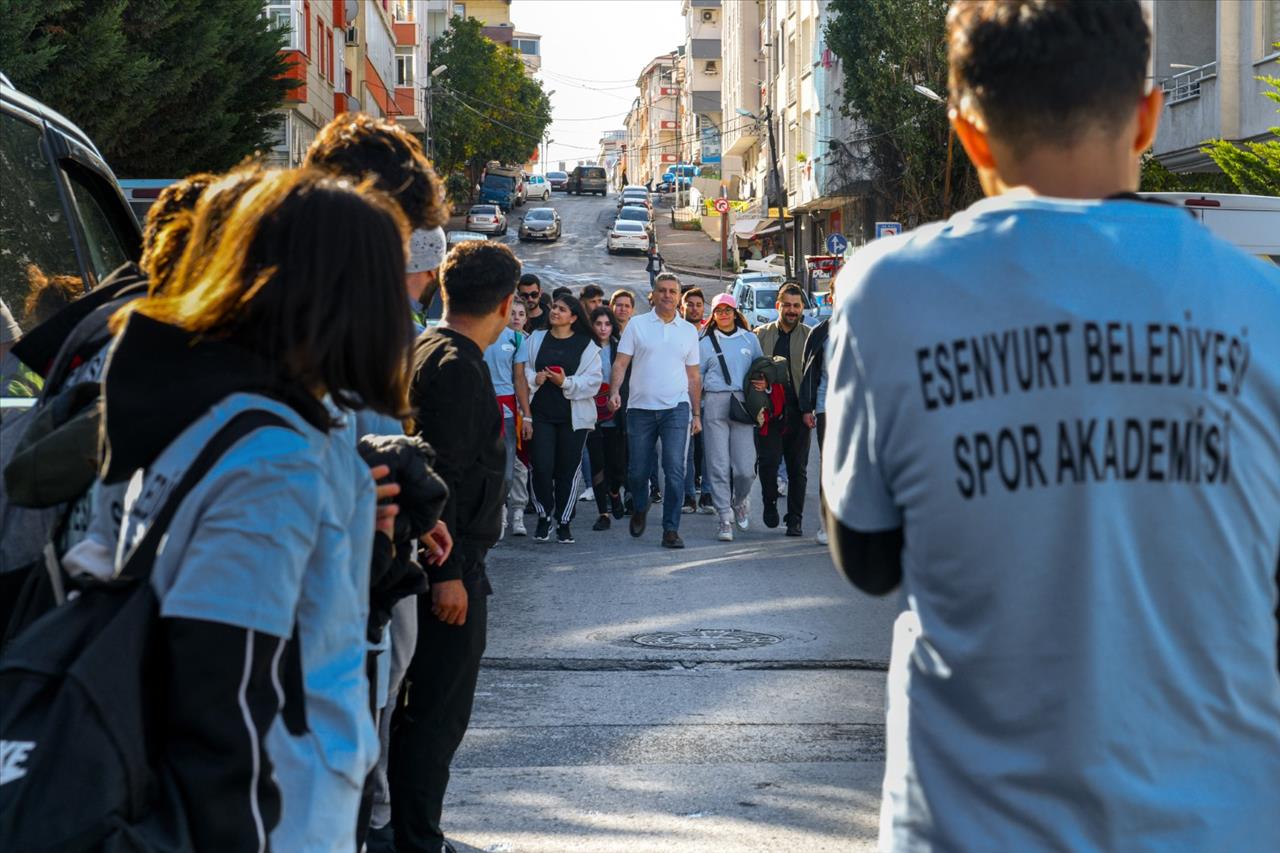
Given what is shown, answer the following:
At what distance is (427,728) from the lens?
15.8 feet

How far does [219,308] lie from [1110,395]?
1219 mm

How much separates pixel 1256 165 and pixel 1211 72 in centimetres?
921

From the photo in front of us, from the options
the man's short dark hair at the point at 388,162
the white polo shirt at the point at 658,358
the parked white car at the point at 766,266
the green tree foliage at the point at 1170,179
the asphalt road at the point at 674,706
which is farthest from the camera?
the parked white car at the point at 766,266

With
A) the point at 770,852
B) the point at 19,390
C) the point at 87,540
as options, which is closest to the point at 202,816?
the point at 87,540

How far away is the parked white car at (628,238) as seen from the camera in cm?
7006

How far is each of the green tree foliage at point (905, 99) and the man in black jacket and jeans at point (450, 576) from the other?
39.4 m

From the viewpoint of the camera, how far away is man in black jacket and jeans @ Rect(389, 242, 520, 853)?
4824 millimetres

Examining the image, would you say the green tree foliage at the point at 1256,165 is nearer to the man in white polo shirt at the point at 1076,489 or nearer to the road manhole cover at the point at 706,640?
the road manhole cover at the point at 706,640

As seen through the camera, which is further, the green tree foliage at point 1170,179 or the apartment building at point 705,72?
the apartment building at point 705,72

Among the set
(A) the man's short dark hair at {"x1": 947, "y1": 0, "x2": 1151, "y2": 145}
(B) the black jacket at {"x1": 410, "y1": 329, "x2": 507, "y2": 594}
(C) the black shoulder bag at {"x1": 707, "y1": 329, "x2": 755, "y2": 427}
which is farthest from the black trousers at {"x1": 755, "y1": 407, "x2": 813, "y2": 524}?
(A) the man's short dark hair at {"x1": 947, "y1": 0, "x2": 1151, "y2": 145}

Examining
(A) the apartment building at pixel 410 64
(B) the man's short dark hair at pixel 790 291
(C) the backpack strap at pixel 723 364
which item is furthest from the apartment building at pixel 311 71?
(C) the backpack strap at pixel 723 364

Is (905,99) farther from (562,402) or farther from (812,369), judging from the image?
(562,402)

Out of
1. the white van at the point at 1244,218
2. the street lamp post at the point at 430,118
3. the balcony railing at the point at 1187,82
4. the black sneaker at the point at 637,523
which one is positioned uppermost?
the street lamp post at the point at 430,118

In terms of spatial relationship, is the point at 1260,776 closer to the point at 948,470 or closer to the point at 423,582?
the point at 948,470
